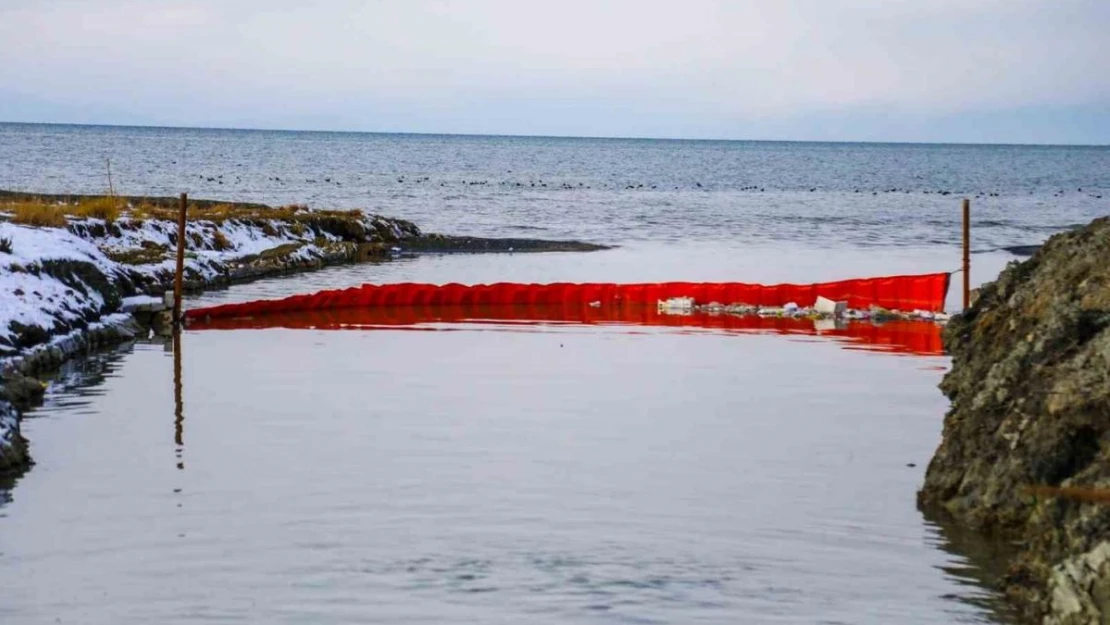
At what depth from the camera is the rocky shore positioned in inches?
810

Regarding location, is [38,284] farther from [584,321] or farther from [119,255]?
[584,321]

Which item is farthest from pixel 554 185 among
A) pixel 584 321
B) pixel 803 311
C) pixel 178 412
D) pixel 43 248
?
pixel 178 412

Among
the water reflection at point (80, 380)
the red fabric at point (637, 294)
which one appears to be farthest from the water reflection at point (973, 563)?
the red fabric at point (637, 294)

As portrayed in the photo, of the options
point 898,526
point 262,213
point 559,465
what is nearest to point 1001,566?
point 898,526

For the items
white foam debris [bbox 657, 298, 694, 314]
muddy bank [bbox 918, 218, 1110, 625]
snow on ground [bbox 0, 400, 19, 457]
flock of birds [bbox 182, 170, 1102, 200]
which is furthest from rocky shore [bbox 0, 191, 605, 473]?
flock of birds [bbox 182, 170, 1102, 200]

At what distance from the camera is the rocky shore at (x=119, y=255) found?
20.6m

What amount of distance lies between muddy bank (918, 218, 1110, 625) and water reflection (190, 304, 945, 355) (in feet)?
35.5

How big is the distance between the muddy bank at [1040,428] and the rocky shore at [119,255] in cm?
831

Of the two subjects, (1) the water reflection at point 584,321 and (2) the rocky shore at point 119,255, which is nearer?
(2) the rocky shore at point 119,255

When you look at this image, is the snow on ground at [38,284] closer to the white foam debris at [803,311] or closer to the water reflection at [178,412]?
the water reflection at [178,412]

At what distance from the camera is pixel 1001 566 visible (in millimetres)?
11117

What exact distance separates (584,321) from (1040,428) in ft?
55.9

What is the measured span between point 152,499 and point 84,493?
663 mm

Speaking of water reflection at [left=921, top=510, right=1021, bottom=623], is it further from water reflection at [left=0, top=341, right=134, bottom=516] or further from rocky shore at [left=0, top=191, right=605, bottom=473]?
water reflection at [left=0, top=341, right=134, bottom=516]
